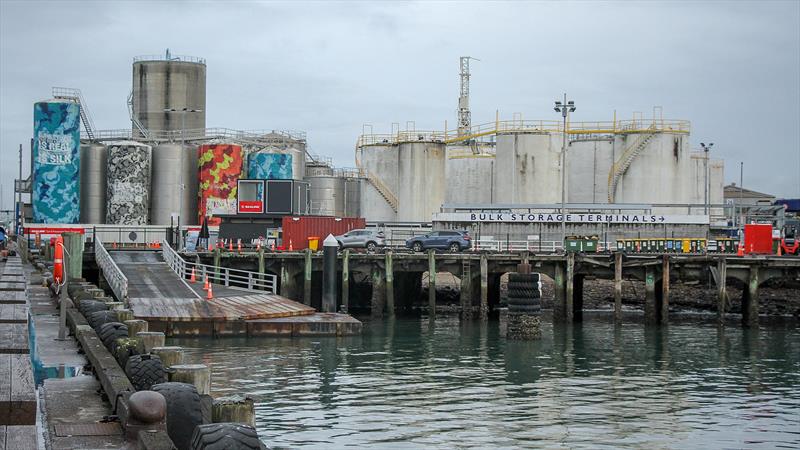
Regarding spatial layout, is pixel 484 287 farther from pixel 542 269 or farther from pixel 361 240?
pixel 361 240

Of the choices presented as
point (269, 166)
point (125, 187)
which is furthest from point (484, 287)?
point (125, 187)

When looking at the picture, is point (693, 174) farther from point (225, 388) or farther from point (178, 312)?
point (225, 388)

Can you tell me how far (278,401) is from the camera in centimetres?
2722

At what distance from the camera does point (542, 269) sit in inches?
2125

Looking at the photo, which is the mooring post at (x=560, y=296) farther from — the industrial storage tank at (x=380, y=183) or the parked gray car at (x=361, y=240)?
the industrial storage tank at (x=380, y=183)

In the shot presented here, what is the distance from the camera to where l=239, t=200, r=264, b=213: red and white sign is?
73938 millimetres

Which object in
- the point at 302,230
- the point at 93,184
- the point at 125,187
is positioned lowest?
the point at 302,230

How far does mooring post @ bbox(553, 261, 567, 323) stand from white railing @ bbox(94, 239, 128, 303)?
68.2 feet

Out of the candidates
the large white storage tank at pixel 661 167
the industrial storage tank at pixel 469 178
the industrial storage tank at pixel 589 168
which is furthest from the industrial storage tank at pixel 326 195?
the large white storage tank at pixel 661 167

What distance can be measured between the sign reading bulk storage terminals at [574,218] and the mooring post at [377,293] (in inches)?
667

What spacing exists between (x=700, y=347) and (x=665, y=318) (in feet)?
28.5

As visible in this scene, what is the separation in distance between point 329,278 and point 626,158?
135 ft

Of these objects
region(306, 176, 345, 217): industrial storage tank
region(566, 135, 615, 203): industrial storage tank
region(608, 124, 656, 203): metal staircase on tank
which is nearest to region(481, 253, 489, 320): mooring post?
region(608, 124, 656, 203): metal staircase on tank

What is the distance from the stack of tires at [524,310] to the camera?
42156 mm
